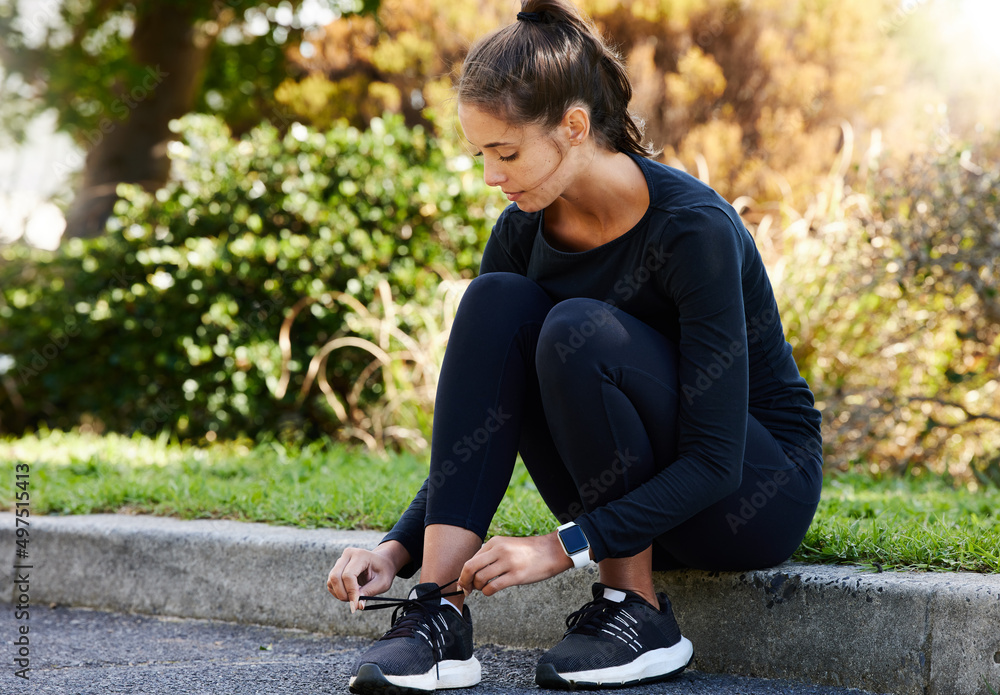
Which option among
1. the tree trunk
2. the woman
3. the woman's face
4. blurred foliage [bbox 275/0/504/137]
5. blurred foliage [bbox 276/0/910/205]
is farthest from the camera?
the tree trunk

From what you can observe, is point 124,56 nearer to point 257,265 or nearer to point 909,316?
point 257,265

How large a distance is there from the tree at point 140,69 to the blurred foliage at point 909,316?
4798 millimetres

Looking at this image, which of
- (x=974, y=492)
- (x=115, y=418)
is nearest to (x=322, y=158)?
(x=115, y=418)

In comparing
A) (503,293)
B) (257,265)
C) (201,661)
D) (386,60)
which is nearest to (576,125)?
(503,293)

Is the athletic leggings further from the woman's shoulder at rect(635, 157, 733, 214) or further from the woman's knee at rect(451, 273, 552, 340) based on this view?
the woman's shoulder at rect(635, 157, 733, 214)

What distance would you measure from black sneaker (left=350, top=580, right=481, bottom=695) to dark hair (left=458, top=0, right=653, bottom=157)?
0.90m

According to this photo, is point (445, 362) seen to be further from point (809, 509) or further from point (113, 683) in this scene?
point (113, 683)

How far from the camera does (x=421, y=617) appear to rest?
5.34ft

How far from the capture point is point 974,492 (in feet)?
10.0

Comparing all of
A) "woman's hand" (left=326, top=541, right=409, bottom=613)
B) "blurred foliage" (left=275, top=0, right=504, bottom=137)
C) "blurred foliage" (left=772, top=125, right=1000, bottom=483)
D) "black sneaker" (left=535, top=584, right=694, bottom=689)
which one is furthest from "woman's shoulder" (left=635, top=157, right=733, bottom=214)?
"blurred foliage" (left=275, top=0, right=504, bottom=137)

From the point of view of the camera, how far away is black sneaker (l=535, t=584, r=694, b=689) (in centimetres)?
161

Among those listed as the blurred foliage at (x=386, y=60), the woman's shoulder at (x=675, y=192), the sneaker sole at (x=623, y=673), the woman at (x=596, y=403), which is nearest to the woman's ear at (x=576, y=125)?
the woman at (x=596, y=403)

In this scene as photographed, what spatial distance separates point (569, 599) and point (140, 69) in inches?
279

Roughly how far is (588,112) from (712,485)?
74 centimetres
